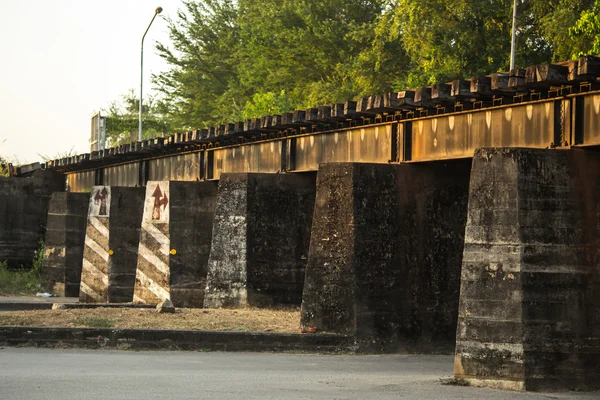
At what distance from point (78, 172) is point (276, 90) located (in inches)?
1180

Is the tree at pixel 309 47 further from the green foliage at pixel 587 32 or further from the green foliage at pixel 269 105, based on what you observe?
the green foliage at pixel 587 32

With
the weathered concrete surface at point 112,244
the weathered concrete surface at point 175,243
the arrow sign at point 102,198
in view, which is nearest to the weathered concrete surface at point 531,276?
the weathered concrete surface at point 175,243

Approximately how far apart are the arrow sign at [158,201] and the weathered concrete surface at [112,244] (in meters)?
4.04

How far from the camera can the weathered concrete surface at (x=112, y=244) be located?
32781 millimetres

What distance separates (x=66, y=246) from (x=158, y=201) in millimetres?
9556

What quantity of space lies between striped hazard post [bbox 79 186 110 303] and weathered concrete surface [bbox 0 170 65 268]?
28.4ft

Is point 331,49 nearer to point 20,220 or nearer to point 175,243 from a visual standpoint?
point 20,220

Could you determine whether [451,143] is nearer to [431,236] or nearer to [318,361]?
[431,236]

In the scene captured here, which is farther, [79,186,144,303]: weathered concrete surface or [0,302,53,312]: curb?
[79,186,144,303]: weathered concrete surface

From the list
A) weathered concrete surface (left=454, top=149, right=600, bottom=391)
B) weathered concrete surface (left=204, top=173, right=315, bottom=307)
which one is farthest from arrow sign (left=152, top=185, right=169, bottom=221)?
weathered concrete surface (left=454, top=149, right=600, bottom=391)

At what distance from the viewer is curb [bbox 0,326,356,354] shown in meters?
19.0

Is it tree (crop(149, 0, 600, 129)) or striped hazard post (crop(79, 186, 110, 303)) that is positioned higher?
tree (crop(149, 0, 600, 129))

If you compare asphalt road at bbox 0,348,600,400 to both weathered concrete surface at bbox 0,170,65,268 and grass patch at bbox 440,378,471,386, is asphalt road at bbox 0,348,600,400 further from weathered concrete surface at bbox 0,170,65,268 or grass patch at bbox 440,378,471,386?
weathered concrete surface at bbox 0,170,65,268

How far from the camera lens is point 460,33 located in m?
46.6
